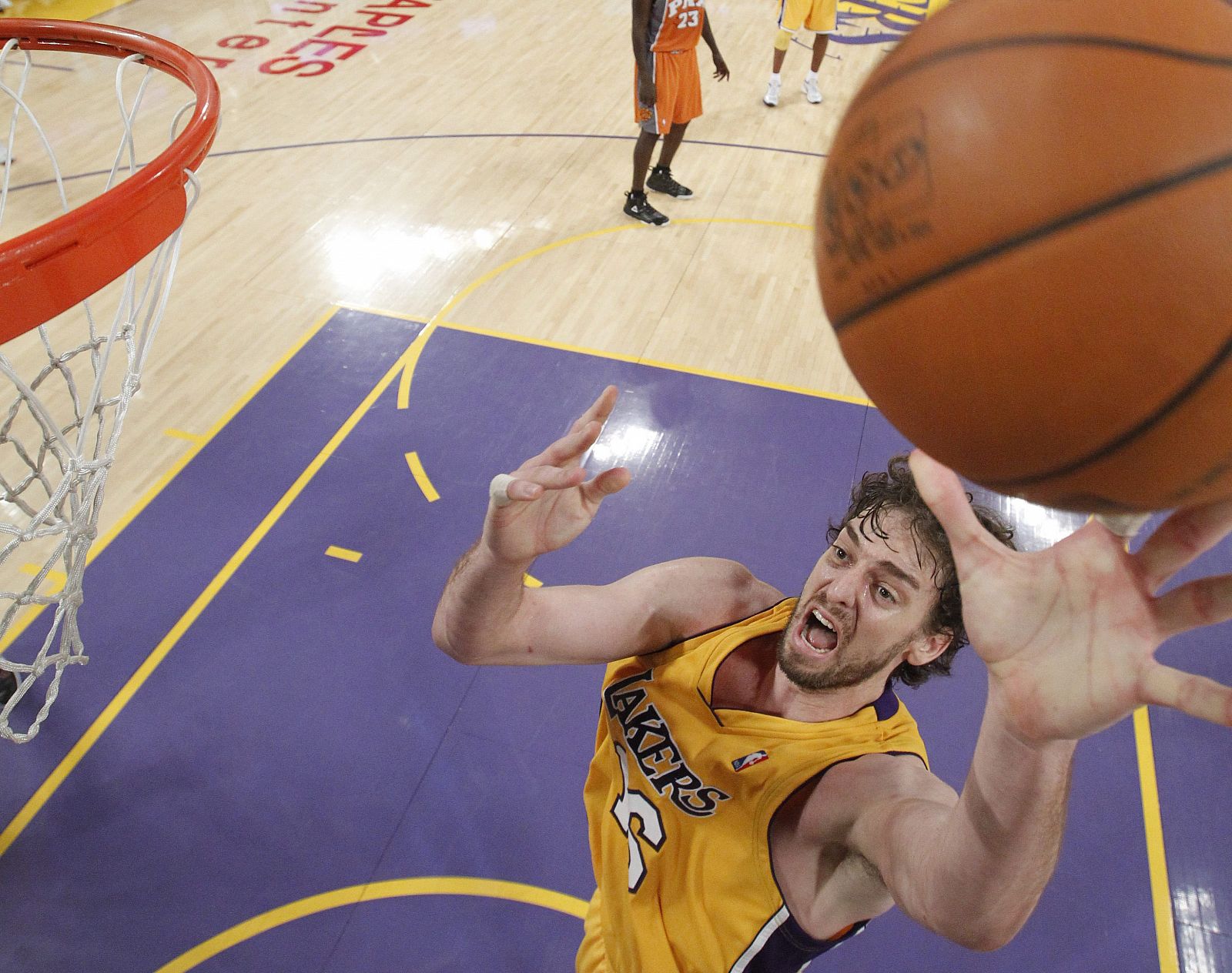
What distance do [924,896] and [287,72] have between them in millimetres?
9332

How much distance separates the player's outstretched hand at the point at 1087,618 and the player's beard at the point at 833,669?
0.62m

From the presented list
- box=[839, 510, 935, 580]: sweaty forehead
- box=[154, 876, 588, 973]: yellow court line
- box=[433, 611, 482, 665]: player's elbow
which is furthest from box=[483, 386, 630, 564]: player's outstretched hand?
box=[154, 876, 588, 973]: yellow court line

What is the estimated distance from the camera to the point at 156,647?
3.51 meters

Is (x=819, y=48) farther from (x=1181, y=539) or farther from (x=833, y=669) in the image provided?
(x=1181, y=539)

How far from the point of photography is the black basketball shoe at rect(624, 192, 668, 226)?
6.11m

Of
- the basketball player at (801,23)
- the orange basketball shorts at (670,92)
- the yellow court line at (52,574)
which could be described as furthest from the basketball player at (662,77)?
the yellow court line at (52,574)

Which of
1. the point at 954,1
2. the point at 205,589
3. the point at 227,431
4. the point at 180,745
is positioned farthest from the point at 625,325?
the point at 954,1

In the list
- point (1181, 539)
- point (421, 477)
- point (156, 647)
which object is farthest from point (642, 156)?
point (1181, 539)

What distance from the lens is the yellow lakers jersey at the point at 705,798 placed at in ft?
5.78

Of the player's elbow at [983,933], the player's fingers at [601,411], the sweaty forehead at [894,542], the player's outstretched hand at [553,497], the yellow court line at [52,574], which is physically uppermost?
the player's fingers at [601,411]

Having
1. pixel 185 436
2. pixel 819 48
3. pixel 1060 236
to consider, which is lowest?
pixel 185 436

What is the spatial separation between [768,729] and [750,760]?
74 mm

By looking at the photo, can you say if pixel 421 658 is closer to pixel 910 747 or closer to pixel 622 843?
pixel 622 843

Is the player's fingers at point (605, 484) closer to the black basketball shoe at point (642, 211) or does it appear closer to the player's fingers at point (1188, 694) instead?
the player's fingers at point (1188, 694)
